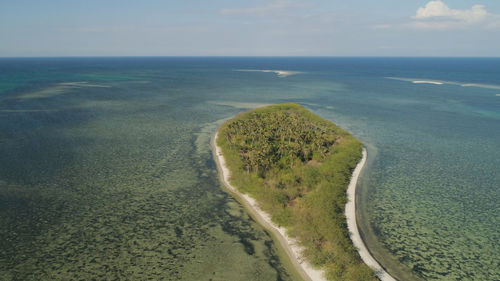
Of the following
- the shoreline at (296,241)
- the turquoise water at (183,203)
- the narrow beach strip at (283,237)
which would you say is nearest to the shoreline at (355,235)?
the shoreline at (296,241)

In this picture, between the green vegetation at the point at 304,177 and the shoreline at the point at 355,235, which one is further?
the green vegetation at the point at 304,177

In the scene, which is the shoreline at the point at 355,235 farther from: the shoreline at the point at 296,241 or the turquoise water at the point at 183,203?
the turquoise water at the point at 183,203

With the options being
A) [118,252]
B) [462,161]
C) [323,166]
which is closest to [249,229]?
[118,252]

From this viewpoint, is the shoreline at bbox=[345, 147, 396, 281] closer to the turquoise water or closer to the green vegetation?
the green vegetation

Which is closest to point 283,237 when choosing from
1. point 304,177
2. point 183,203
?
point 304,177

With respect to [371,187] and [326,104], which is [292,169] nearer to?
[371,187]

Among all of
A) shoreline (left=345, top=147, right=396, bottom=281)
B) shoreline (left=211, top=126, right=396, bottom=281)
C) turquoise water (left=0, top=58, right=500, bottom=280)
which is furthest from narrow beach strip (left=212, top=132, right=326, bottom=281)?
shoreline (left=345, top=147, right=396, bottom=281)
